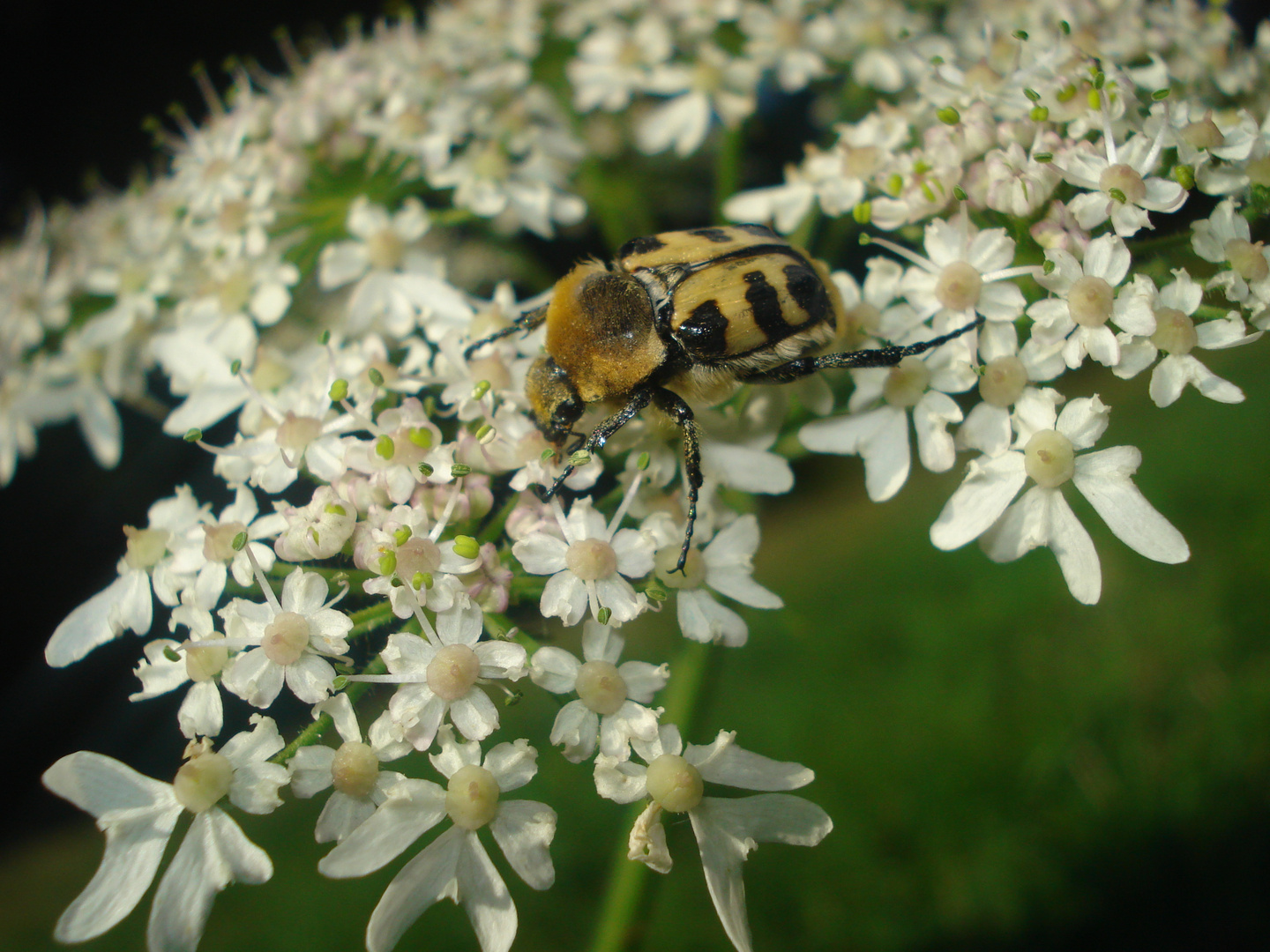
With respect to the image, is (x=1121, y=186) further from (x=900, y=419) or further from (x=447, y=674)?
(x=447, y=674)

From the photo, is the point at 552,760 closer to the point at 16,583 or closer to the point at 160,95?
the point at 16,583

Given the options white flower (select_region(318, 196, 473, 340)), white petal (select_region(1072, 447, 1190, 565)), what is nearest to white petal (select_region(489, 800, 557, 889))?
white petal (select_region(1072, 447, 1190, 565))

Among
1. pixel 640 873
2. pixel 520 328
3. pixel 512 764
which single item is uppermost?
pixel 520 328

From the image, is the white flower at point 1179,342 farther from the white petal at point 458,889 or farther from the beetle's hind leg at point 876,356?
the white petal at point 458,889

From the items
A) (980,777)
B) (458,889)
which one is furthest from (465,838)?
(980,777)

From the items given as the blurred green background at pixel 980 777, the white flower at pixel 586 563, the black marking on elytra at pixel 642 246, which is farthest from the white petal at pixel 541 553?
the blurred green background at pixel 980 777

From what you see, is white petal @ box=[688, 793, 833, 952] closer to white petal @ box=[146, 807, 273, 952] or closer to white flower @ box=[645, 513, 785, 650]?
white flower @ box=[645, 513, 785, 650]

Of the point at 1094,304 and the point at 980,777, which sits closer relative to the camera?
the point at 1094,304
